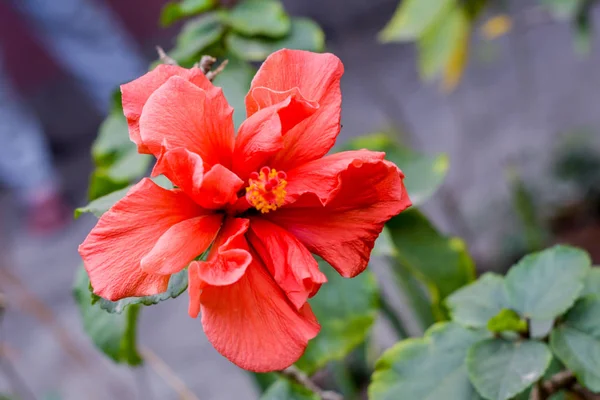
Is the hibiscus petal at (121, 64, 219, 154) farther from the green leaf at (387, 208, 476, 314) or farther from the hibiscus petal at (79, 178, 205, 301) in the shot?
the green leaf at (387, 208, 476, 314)

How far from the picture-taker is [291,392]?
496mm

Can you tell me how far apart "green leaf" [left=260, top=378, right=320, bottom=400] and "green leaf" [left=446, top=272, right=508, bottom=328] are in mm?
128

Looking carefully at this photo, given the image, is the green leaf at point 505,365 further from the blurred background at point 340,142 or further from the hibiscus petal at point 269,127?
the blurred background at point 340,142

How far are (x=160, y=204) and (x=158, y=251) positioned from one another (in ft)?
0.10

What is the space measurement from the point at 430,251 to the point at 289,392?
280mm

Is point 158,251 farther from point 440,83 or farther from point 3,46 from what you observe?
point 3,46

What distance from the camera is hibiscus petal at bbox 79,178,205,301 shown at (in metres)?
0.32

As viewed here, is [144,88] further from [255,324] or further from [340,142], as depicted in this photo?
[340,142]

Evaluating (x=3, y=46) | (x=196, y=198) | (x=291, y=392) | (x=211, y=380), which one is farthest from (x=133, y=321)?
(x=3, y=46)

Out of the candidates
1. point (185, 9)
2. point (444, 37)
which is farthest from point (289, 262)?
point (444, 37)

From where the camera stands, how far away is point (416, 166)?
73cm

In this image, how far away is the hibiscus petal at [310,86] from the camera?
363mm

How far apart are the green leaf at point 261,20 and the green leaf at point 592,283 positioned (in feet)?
1.23

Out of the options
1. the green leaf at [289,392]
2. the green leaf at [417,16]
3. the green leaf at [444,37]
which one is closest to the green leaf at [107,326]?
the green leaf at [289,392]
